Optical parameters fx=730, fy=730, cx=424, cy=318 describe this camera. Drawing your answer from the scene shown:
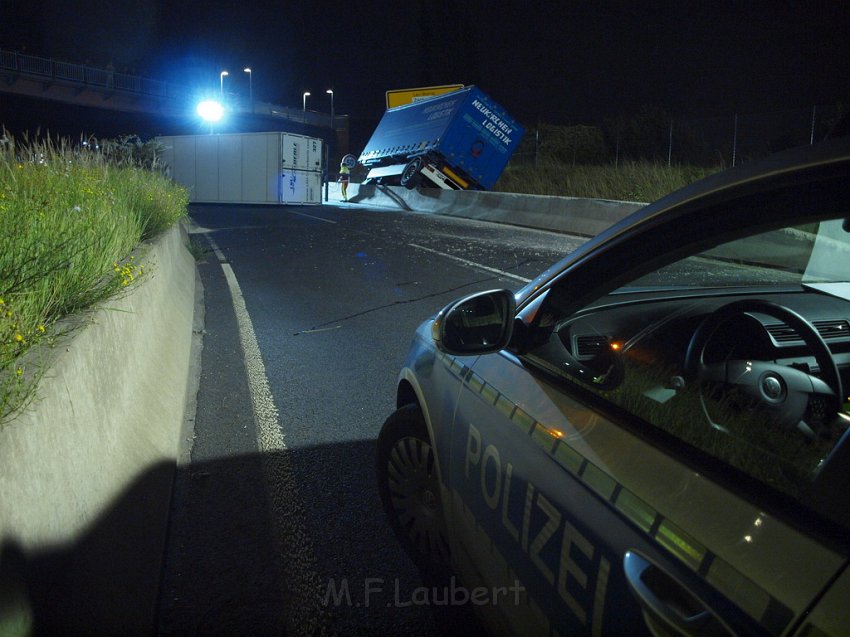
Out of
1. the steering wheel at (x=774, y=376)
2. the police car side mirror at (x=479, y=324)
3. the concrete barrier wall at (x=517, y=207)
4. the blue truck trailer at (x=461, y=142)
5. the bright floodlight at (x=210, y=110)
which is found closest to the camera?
the steering wheel at (x=774, y=376)

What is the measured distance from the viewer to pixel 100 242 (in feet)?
16.7

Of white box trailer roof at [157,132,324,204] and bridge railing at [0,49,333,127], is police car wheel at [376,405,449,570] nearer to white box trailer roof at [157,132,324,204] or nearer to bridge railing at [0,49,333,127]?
white box trailer roof at [157,132,324,204]

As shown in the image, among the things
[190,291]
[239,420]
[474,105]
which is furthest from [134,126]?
[239,420]

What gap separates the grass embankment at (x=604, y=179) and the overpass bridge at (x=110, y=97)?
1525 inches

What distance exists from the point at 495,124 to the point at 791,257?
2299 centimetres

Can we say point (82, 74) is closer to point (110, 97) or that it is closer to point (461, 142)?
point (110, 97)

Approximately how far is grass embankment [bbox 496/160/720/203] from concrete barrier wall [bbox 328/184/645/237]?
6.24 ft

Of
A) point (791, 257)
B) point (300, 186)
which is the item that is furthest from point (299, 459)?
point (300, 186)

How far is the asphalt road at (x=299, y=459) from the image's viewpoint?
114 inches

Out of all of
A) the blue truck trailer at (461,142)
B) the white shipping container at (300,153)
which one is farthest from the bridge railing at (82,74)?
the blue truck trailer at (461,142)

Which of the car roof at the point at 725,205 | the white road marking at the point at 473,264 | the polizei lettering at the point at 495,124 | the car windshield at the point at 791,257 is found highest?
the polizei lettering at the point at 495,124

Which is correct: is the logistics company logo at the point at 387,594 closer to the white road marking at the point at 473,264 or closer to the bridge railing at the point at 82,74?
the white road marking at the point at 473,264

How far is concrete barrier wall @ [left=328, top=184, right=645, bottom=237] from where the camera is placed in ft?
55.0

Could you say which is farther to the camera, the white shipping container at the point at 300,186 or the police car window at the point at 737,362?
the white shipping container at the point at 300,186
